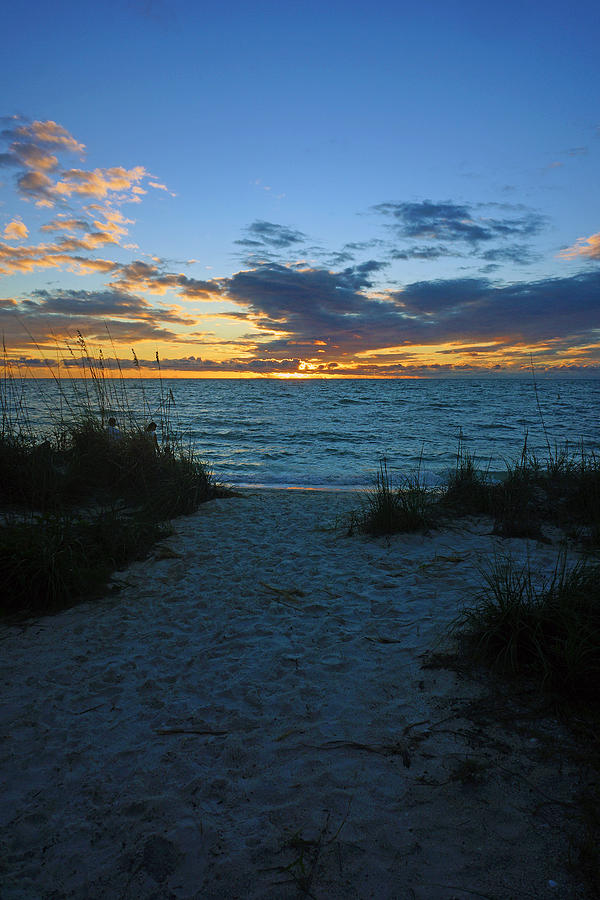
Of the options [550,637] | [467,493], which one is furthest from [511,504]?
[550,637]

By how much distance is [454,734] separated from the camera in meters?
2.55

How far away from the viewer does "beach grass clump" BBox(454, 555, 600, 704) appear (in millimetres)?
2697

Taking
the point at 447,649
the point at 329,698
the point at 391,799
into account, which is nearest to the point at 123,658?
the point at 329,698

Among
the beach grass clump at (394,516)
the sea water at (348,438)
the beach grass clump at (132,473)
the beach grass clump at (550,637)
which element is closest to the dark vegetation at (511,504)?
the beach grass clump at (394,516)

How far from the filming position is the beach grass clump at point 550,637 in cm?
270

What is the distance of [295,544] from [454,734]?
3589 mm

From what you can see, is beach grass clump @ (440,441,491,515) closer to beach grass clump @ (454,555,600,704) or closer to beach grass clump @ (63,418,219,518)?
beach grass clump @ (454,555,600,704)

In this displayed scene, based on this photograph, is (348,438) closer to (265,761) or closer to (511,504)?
(511,504)

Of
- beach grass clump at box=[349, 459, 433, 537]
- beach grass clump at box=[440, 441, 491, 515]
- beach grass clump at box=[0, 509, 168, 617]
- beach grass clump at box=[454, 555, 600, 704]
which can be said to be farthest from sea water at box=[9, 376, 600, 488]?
beach grass clump at box=[0, 509, 168, 617]

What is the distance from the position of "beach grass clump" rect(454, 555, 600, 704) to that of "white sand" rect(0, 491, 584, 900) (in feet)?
0.97

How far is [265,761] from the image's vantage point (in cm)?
247

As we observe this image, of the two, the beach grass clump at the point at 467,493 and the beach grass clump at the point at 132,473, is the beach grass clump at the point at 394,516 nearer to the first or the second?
the beach grass clump at the point at 467,493

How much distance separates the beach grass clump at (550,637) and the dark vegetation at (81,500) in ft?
11.7

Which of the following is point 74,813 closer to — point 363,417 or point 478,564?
point 478,564
